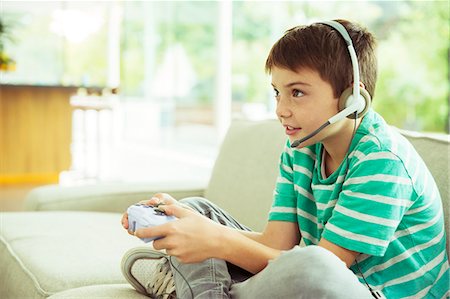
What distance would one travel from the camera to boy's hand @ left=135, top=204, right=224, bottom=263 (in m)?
1.21

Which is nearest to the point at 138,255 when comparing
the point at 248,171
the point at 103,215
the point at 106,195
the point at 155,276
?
the point at 155,276

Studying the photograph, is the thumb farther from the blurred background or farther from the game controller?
the blurred background

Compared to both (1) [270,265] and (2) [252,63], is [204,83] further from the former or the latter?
(1) [270,265]

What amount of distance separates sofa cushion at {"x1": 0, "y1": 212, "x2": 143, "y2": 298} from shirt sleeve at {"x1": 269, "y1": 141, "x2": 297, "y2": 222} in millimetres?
501

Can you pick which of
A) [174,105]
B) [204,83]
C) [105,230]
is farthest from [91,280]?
[174,105]

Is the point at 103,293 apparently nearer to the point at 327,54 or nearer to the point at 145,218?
the point at 145,218

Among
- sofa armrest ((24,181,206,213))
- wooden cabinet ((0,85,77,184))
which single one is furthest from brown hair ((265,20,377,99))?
wooden cabinet ((0,85,77,184))

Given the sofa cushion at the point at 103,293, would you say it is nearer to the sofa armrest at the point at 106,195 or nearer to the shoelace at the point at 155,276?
the shoelace at the point at 155,276

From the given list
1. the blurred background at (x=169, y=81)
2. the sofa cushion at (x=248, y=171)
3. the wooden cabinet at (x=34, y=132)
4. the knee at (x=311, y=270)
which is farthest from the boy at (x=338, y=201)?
the wooden cabinet at (x=34, y=132)

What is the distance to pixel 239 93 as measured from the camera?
7438mm

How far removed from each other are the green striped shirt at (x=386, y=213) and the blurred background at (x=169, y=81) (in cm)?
421

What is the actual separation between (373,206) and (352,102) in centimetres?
21

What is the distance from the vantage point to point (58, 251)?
2.01 meters

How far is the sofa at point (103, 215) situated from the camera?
1.70m
